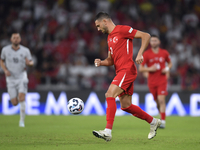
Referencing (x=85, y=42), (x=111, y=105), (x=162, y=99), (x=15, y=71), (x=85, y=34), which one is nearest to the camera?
(x=111, y=105)

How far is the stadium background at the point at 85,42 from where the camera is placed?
13.0 metres

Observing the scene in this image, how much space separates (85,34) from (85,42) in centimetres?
52

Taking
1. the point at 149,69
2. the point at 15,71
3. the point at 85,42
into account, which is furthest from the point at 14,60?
the point at 85,42

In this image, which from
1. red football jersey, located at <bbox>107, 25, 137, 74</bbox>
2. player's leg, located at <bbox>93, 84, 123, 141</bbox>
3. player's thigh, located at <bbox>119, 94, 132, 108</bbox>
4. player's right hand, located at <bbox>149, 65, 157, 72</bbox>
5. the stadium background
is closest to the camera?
player's leg, located at <bbox>93, 84, 123, 141</bbox>

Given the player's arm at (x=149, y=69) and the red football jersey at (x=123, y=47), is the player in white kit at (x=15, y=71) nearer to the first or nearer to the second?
the player's arm at (x=149, y=69)

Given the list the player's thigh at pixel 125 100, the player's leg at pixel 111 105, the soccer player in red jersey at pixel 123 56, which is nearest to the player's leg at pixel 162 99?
the soccer player in red jersey at pixel 123 56

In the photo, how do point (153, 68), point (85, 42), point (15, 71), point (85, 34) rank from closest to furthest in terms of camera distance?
point (15, 71) < point (153, 68) < point (85, 42) < point (85, 34)

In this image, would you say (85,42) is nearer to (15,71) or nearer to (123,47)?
(15,71)

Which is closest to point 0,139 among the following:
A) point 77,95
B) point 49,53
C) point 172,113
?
point 77,95

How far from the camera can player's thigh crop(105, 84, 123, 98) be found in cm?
538

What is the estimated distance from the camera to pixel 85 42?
637 inches

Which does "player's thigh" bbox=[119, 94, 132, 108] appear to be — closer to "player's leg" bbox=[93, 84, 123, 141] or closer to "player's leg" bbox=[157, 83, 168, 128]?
"player's leg" bbox=[93, 84, 123, 141]

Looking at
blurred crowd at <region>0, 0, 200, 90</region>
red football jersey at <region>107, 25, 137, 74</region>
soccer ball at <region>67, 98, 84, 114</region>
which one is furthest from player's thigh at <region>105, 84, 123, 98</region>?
blurred crowd at <region>0, 0, 200, 90</region>

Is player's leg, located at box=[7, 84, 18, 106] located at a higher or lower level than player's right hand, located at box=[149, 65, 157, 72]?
lower
